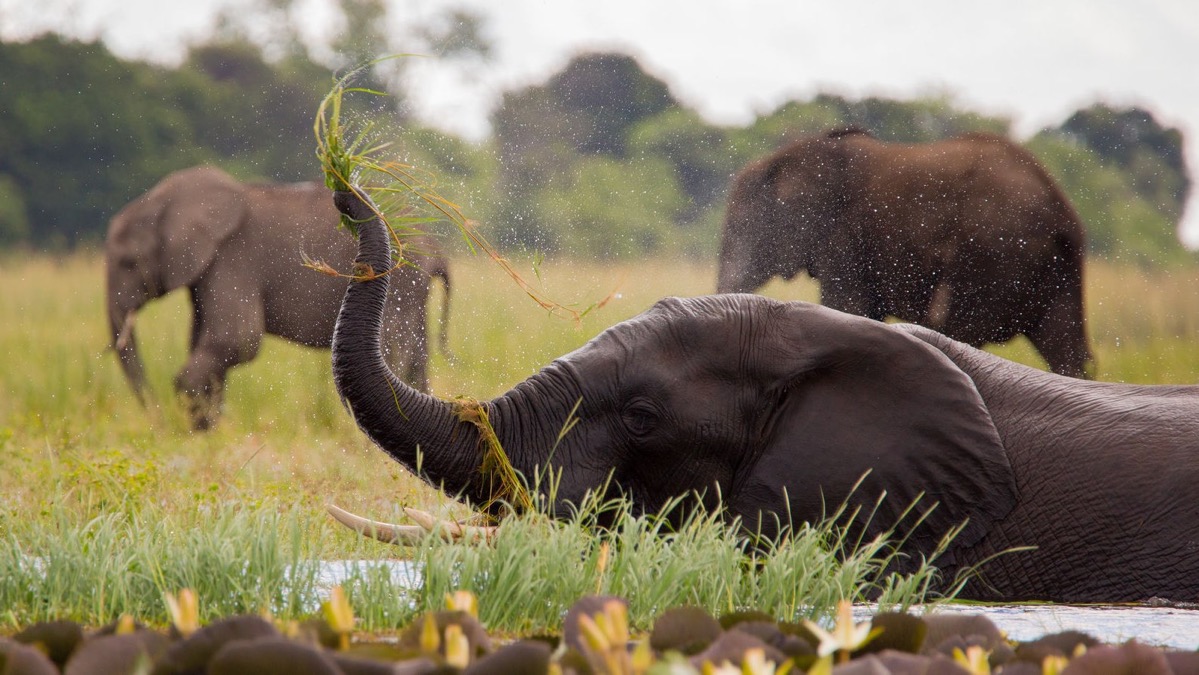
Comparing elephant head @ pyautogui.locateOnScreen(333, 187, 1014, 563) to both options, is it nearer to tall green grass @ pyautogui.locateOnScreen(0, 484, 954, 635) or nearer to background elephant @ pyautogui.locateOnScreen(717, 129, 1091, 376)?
tall green grass @ pyautogui.locateOnScreen(0, 484, 954, 635)

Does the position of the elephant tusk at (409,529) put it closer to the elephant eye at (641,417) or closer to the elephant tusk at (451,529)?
the elephant tusk at (451,529)

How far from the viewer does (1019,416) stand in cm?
470

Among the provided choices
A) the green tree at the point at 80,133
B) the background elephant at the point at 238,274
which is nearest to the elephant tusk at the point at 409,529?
the background elephant at the point at 238,274

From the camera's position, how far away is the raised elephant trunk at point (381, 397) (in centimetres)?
417

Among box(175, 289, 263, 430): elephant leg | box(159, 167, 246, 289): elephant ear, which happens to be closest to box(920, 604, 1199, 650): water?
box(175, 289, 263, 430): elephant leg

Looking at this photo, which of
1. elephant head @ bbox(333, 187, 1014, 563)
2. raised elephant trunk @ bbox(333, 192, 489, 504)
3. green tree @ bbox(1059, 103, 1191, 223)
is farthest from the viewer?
green tree @ bbox(1059, 103, 1191, 223)

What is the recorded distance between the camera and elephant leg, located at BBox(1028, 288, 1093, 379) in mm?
9859

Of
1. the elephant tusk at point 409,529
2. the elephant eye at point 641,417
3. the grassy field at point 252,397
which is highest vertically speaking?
the elephant eye at point 641,417

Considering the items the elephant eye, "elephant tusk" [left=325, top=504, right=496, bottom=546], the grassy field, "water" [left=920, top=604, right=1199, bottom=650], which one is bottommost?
the grassy field

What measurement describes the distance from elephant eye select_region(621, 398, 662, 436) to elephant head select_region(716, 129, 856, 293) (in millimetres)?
5896

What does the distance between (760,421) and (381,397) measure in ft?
3.61

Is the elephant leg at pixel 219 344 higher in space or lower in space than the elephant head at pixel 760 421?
lower

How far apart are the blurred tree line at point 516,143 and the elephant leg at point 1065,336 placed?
4.91 metres

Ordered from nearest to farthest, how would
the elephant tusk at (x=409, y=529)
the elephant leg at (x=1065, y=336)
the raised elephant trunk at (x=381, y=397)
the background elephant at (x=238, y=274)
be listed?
the elephant tusk at (x=409, y=529), the raised elephant trunk at (x=381, y=397), the elephant leg at (x=1065, y=336), the background elephant at (x=238, y=274)
